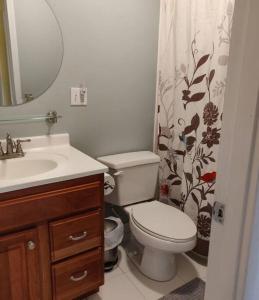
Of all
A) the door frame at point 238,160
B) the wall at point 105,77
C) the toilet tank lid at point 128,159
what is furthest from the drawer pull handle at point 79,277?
the door frame at point 238,160

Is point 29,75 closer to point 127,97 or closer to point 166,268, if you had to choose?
point 127,97

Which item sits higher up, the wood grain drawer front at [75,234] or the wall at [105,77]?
the wall at [105,77]

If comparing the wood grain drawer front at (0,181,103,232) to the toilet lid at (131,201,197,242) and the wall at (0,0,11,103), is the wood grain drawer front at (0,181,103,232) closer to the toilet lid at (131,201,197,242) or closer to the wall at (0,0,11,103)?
the toilet lid at (131,201,197,242)

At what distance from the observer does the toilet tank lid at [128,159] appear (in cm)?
182

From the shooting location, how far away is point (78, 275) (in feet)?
4.76

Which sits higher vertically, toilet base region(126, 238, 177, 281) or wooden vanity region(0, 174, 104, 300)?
wooden vanity region(0, 174, 104, 300)

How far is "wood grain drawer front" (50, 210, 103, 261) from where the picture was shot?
4.31 feet

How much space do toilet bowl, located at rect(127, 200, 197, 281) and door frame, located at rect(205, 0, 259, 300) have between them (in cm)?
89

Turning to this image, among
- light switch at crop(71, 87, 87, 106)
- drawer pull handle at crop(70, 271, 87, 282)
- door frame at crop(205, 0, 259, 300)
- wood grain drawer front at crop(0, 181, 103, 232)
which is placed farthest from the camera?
light switch at crop(71, 87, 87, 106)

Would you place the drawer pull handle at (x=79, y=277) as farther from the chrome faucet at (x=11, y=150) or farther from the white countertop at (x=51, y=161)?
the chrome faucet at (x=11, y=150)

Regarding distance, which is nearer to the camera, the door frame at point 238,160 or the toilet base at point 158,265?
the door frame at point 238,160

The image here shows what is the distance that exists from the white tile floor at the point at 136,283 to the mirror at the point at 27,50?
1.25m

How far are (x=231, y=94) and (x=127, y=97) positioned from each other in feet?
4.67

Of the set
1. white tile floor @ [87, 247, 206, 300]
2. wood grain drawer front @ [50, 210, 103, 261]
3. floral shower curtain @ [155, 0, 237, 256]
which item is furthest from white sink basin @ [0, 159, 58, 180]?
floral shower curtain @ [155, 0, 237, 256]
